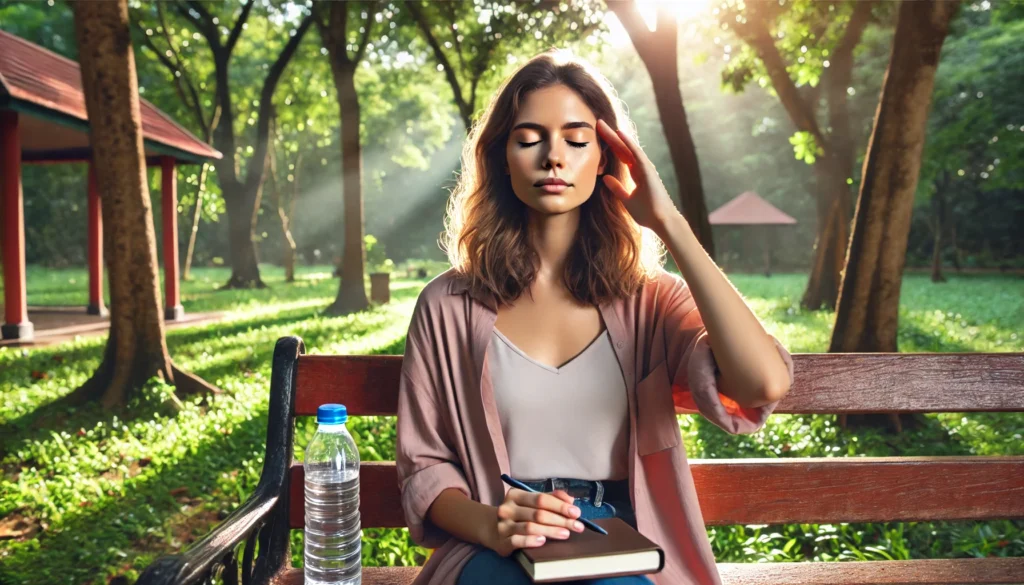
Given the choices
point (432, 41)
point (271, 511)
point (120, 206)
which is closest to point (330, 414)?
point (271, 511)

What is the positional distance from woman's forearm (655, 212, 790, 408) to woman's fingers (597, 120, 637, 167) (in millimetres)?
264

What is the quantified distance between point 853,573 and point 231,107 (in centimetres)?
2541

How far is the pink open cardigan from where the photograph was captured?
215 cm

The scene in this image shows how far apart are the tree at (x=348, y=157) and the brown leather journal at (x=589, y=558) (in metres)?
15.6

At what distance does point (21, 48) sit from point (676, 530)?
1619 centimetres

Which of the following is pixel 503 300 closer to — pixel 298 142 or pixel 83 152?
pixel 83 152

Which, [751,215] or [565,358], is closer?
[565,358]

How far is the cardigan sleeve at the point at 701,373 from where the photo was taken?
6.53 ft

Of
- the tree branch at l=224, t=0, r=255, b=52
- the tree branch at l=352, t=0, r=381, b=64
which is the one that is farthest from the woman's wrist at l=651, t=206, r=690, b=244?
the tree branch at l=224, t=0, r=255, b=52

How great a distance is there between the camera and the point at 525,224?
8.12 feet

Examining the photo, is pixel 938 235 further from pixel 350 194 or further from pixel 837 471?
pixel 837 471

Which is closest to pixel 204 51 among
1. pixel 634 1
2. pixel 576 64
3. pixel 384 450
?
pixel 634 1

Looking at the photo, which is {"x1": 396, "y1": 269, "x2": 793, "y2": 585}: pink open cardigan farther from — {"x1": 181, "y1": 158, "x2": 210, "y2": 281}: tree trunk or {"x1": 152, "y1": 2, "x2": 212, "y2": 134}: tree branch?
{"x1": 181, "y1": 158, "x2": 210, "y2": 281}: tree trunk

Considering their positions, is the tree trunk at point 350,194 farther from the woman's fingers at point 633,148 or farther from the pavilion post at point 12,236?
the woman's fingers at point 633,148
